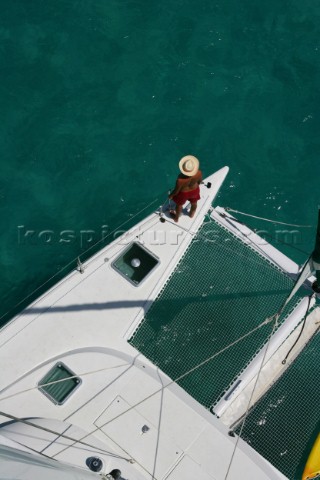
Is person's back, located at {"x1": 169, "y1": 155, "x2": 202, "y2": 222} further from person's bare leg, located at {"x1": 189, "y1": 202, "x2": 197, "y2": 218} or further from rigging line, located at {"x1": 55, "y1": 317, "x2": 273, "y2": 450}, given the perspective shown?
rigging line, located at {"x1": 55, "y1": 317, "x2": 273, "y2": 450}

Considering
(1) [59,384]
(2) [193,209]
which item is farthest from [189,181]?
(1) [59,384]

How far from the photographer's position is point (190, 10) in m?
10.7

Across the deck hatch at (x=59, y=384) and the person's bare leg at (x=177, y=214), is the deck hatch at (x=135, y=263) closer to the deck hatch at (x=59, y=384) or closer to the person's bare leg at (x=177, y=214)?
the person's bare leg at (x=177, y=214)

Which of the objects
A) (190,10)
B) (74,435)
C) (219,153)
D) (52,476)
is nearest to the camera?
(52,476)

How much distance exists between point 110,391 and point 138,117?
5489 millimetres

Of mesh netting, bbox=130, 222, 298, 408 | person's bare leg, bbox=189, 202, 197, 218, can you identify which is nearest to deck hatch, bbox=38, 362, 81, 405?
mesh netting, bbox=130, 222, 298, 408

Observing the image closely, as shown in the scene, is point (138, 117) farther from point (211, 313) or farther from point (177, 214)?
point (211, 313)

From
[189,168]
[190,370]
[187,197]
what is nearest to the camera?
[190,370]

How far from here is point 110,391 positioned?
6.57 metres

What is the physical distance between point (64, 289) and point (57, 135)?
12.4ft

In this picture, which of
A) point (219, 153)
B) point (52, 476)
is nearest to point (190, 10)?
point (219, 153)

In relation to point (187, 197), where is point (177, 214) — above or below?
below

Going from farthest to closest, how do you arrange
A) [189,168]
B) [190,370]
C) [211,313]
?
[211,313], [189,168], [190,370]

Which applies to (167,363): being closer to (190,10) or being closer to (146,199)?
(146,199)
